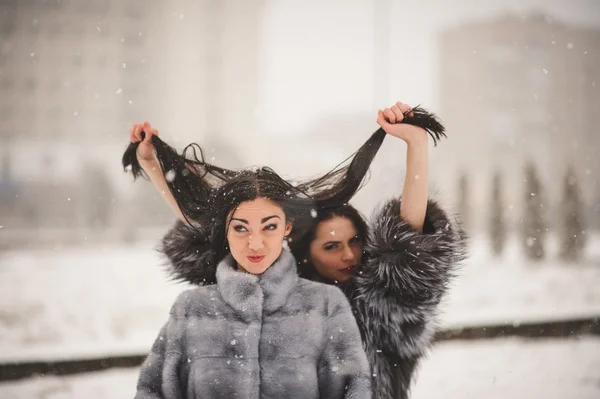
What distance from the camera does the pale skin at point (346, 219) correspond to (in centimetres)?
135

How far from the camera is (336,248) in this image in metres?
1.56

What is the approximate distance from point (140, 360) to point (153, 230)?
8.13 m

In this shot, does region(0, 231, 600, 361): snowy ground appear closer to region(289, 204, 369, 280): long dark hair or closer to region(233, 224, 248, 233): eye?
region(289, 204, 369, 280): long dark hair

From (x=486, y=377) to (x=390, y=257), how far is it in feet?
8.34

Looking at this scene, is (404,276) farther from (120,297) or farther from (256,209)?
(120,297)

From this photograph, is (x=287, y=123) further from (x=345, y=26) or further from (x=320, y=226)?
(x=320, y=226)

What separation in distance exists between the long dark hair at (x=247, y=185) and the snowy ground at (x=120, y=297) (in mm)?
1604

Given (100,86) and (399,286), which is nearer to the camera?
(399,286)

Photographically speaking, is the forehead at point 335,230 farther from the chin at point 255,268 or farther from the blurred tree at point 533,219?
the blurred tree at point 533,219

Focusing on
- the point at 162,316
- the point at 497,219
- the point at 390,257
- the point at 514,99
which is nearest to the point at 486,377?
the point at 390,257

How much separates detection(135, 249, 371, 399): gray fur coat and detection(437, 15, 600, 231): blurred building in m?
12.2

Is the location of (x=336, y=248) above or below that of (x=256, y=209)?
below

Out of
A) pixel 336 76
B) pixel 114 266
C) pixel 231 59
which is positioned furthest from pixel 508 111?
pixel 114 266

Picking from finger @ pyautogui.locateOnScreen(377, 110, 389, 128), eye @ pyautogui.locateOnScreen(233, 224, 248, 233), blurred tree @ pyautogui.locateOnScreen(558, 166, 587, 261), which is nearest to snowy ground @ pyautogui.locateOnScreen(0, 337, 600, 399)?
eye @ pyautogui.locateOnScreen(233, 224, 248, 233)
